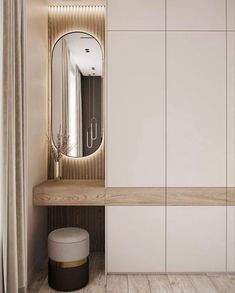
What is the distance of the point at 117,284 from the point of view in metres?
2.50

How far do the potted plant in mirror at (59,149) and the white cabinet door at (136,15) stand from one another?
119cm

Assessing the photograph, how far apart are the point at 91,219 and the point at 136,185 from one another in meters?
0.85

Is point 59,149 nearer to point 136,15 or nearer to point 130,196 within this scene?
point 130,196

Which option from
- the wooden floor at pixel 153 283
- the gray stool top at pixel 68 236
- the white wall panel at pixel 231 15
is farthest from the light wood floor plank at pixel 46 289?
the white wall panel at pixel 231 15

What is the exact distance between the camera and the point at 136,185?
2654 mm

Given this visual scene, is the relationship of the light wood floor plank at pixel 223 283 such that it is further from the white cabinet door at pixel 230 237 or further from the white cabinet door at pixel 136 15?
the white cabinet door at pixel 136 15

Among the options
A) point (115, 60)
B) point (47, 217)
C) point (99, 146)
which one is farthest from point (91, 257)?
point (115, 60)

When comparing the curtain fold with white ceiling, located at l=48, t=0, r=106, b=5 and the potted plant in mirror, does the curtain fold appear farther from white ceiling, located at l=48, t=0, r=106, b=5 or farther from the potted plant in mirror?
white ceiling, located at l=48, t=0, r=106, b=5

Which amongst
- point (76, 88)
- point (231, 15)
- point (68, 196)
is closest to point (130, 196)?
point (68, 196)

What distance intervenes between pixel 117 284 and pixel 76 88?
6.40 ft

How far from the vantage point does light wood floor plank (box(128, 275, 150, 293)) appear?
94.5 inches

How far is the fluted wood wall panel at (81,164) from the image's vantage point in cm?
319

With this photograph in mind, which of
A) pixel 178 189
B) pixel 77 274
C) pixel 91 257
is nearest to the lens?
pixel 77 274

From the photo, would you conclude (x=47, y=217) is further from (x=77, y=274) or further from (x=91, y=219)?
(x=77, y=274)
